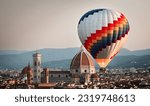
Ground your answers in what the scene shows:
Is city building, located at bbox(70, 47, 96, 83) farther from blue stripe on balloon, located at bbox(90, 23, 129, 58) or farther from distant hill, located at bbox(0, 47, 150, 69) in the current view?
blue stripe on balloon, located at bbox(90, 23, 129, 58)

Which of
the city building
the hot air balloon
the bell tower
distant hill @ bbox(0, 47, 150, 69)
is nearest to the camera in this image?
the hot air balloon

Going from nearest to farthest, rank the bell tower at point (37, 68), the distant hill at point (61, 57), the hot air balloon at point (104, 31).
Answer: the hot air balloon at point (104, 31), the distant hill at point (61, 57), the bell tower at point (37, 68)

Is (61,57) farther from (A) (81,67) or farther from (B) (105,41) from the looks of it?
(A) (81,67)

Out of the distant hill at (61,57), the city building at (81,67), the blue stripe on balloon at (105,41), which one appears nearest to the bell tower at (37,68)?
the distant hill at (61,57)

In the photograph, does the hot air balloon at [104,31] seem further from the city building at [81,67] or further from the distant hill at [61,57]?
the city building at [81,67]

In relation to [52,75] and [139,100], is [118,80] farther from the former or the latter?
[52,75]

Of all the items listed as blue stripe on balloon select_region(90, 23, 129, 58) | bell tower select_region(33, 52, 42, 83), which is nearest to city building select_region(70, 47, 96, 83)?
bell tower select_region(33, 52, 42, 83)
